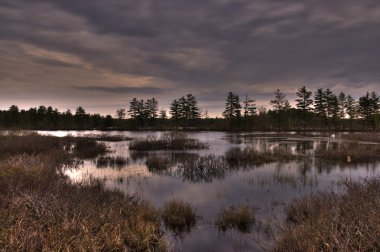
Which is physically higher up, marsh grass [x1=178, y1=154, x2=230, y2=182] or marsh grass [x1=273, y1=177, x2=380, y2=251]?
marsh grass [x1=273, y1=177, x2=380, y2=251]

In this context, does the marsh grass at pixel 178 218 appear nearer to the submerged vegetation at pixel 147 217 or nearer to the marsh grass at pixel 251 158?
the submerged vegetation at pixel 147 217

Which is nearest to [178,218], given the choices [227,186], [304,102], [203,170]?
[227,186]

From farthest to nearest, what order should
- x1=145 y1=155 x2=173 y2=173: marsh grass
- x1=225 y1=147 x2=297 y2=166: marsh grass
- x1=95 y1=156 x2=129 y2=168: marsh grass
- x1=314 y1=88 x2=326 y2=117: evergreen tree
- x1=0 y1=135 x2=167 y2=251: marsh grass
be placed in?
x1=314 y1=88 x2=326 y2=117: evergreen tree < x1=225 y1=147 x2=297 y2=166: marsh grass < x1=95 y1=156 x2=129 y2=168: marsh grass < x1=145 y1=155 x2=173 y2=173: marsh grass < x1=0 y1=135 x2=167 y2=251: marsh grass

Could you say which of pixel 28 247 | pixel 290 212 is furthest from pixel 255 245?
pixel 28 247

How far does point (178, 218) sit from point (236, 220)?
7.00 ft

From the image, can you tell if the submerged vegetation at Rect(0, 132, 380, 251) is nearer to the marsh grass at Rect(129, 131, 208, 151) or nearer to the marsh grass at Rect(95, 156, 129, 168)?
the marsh grass at Rect(95, 156, 129, 168)

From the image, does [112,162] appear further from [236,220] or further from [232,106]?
[232,106]

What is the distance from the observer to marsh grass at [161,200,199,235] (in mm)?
10266

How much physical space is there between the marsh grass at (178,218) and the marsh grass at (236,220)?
1.00 metres

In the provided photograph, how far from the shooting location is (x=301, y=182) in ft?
58.0

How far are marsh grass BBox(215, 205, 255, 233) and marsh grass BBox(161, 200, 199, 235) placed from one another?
100 centimetres

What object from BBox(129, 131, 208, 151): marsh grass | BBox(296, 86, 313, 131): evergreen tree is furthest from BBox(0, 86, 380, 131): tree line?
BBox(129, 131, 208, 151): marsh grass

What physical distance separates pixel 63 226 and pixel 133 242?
193cm

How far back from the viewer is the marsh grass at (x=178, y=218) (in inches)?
404
